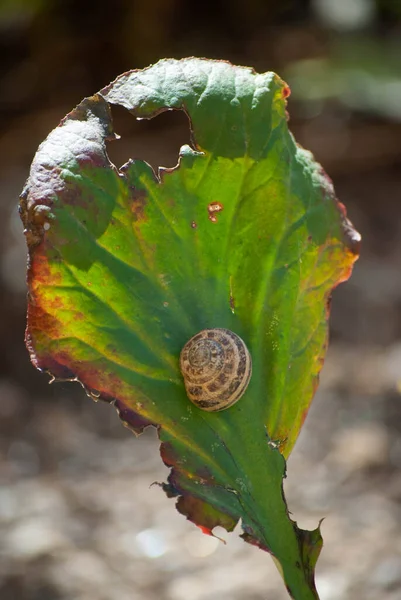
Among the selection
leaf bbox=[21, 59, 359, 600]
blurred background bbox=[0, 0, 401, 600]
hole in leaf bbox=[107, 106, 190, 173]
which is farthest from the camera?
hole in leaf bbox=[107, 106, 190, 173]

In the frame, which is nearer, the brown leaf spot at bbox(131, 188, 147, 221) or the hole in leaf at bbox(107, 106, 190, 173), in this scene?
the brown leaf spot at bbox(131, 188, 147, 221)

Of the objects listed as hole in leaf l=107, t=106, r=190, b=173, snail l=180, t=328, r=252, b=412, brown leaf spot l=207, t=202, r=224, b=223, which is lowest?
hole in leaf l=107, t=106, r=190, b=173

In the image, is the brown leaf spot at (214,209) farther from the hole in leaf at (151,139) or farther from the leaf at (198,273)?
the hole in leaf at (151,139)

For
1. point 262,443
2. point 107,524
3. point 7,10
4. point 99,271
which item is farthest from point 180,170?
point 7,10

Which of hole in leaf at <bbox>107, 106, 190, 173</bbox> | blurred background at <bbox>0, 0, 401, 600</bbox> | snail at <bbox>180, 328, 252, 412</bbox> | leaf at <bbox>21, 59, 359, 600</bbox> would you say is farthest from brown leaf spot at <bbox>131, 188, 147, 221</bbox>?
hole in leaf at <bbox>107, 106, 190, 173</bbox>

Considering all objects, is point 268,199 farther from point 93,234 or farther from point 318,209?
point 93,234

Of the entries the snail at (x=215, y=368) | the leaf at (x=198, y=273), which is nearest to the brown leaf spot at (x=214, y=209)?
the leaf at (x=198, y=273)

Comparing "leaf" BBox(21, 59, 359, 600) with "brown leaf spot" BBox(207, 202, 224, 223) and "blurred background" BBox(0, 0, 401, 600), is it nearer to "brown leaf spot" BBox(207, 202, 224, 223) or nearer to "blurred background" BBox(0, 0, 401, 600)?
"brown leaf spot" BBox(207, 202, 224, 223)
